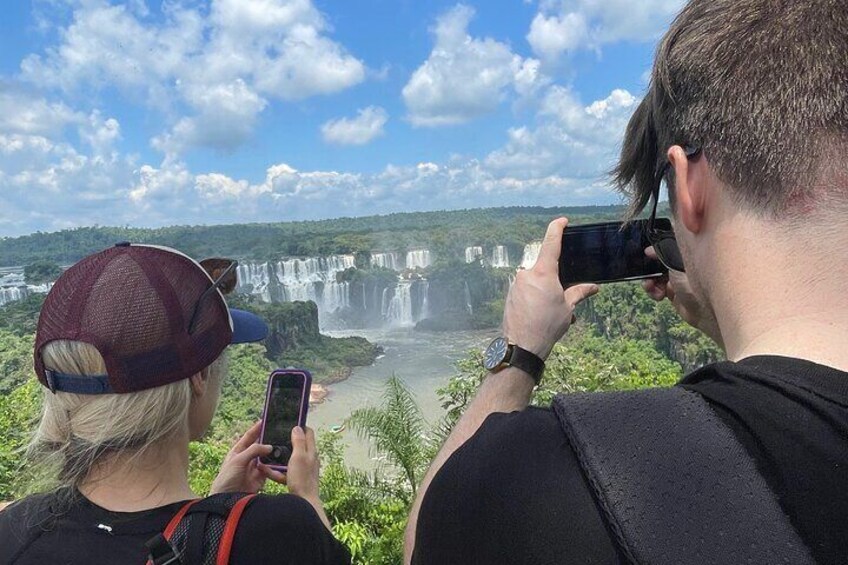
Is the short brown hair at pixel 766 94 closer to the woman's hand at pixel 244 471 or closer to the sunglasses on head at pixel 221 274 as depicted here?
the sunglasses on head at pixel 221 274

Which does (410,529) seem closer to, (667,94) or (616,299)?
(667,94)

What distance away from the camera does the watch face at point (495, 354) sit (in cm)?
117

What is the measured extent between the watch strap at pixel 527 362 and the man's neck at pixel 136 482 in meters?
0.77

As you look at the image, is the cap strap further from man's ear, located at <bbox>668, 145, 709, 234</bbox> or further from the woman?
man's ear, located at <bbox>668, 145, 709, 234</bbox>

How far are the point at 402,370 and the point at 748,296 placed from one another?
3813 cm

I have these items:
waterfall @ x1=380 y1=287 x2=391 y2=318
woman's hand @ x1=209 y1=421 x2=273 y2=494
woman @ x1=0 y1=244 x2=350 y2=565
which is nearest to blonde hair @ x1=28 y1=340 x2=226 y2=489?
woman @ x1=0 y1=244 x2=350 y2=565

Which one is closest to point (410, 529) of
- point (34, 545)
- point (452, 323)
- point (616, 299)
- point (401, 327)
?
point (34, 545)

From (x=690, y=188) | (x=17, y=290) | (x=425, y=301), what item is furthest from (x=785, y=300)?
(x=425, y=301)

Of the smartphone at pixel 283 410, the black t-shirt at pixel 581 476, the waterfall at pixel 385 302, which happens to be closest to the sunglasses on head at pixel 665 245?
the black t-shirt at pixel 581 476

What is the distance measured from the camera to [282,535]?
123 centimetres

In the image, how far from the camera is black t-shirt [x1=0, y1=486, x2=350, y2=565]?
1.18 metres

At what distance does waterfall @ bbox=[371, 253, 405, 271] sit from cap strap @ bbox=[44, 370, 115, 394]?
5670cm

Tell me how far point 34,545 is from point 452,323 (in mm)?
52883

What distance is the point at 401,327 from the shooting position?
193 feet
